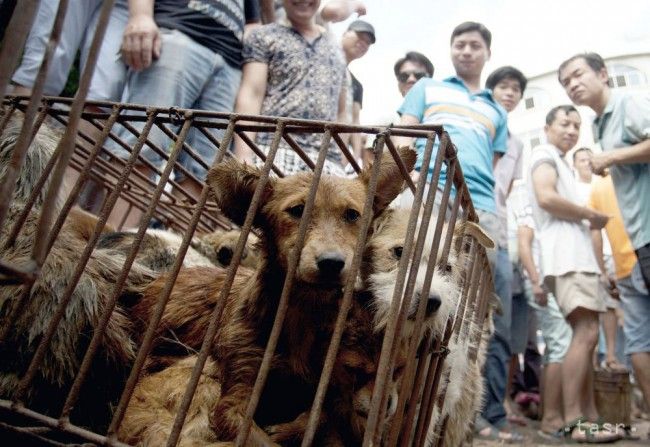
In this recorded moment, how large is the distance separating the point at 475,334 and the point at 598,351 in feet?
20.7

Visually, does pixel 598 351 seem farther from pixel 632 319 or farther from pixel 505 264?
pixel 505 264

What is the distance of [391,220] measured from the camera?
2152mm

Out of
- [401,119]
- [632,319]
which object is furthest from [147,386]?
[632,319]

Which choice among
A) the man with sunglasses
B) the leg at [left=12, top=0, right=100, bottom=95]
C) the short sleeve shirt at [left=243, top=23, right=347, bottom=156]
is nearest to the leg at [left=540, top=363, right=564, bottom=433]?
the short sleeve shirt at [left=243, top=23, right=347, bottom=156]

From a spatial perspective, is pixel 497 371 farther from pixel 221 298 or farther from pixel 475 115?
pixel 221 298

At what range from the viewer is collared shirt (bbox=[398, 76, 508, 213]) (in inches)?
124

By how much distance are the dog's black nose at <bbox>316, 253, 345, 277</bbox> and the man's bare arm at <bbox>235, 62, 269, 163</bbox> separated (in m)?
1.99

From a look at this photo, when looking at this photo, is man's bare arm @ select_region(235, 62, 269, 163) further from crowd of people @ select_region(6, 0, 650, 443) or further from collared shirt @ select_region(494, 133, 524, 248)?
collared shirt @ select_region(494, 133, 524, 248)

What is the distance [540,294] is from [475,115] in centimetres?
221

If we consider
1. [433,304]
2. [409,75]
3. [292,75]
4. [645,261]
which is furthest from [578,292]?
[433,304]

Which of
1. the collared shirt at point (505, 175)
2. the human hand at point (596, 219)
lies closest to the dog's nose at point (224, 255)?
the collared shirt at point (505, 175)

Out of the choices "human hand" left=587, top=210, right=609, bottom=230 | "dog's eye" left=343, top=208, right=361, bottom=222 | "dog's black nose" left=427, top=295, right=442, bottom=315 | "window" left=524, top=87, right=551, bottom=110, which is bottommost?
"dog's black nose" left=427, top=295, right=442, bottom=315

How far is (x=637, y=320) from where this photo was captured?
12.6ft

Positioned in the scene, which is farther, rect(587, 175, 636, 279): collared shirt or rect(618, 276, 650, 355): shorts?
rect(587, 175, 636, 279): collared shirt
